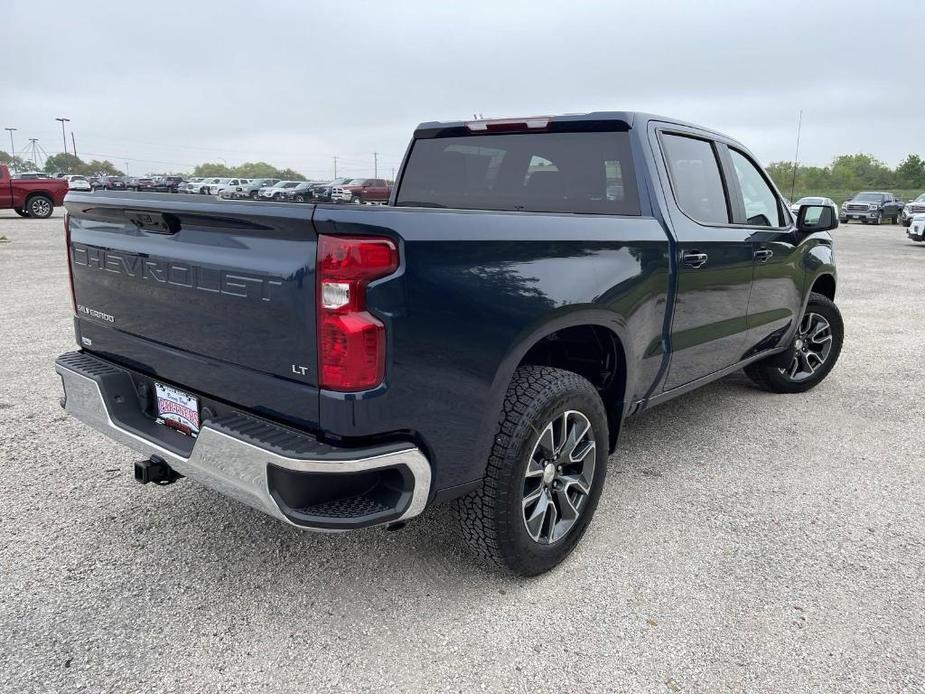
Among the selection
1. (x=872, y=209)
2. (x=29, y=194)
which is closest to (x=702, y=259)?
(x=29, y=194)

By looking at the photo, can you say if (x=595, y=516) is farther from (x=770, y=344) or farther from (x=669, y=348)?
(x=770, y=344)

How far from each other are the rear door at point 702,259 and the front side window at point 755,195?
0.85 feet

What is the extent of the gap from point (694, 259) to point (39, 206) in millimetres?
23616

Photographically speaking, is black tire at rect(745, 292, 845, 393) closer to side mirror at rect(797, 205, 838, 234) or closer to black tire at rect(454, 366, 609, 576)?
side mirror at rect(797, 205, 838, 234)

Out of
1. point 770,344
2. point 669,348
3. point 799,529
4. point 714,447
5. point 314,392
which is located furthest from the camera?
point 770,344

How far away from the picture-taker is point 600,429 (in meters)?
2.89

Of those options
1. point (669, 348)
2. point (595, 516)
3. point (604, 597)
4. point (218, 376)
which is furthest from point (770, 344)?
point (218, 376)

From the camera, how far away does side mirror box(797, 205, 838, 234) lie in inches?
173

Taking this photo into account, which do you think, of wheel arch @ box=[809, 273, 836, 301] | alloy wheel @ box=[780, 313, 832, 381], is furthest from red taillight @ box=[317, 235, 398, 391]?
wheel arch @ box=[809, 273, 836, 301]

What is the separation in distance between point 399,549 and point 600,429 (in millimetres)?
989

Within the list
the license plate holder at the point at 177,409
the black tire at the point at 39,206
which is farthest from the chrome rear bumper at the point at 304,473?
the black tire at the point at 39,206

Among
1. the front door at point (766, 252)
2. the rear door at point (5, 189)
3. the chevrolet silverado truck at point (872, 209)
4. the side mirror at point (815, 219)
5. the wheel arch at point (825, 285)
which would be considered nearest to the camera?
the front door at point (766, 252)

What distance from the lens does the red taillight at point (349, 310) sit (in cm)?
198

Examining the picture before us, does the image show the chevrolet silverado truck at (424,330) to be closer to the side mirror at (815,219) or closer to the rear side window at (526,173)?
the rear side window at (526,173)
